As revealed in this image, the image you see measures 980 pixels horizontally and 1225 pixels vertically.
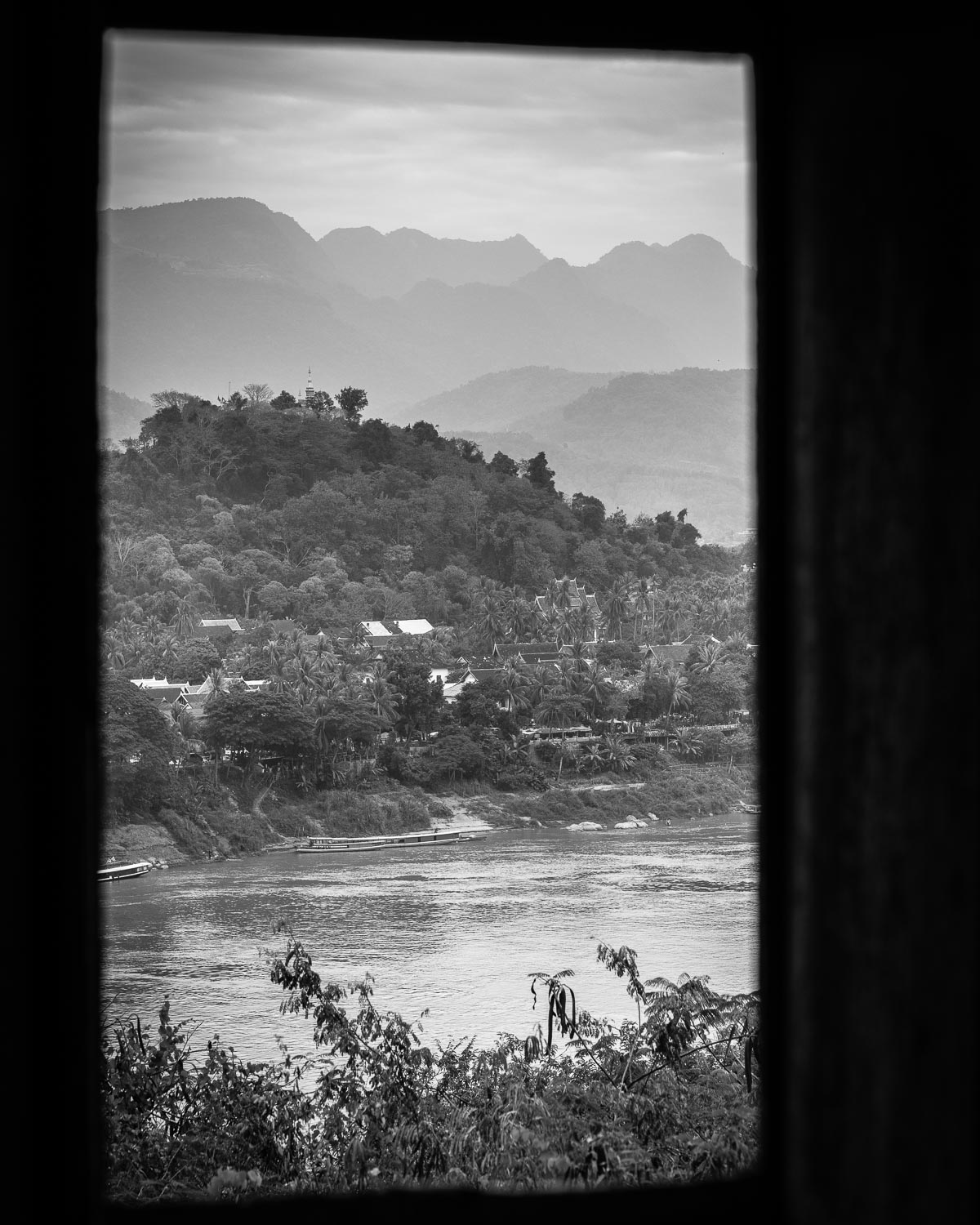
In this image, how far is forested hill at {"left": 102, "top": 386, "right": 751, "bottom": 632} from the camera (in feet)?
62.2

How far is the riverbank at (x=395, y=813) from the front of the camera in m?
14.5

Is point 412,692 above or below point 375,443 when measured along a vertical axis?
below

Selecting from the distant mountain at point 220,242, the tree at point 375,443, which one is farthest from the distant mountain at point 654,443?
the distant mountain at point 220,242

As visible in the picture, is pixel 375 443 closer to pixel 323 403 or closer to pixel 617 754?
pixel 323 403

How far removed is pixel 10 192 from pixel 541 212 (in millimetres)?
28111

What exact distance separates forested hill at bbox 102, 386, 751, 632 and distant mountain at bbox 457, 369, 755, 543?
591 centimetres

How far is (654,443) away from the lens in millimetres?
31094

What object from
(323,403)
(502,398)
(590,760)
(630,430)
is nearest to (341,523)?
(323,403)

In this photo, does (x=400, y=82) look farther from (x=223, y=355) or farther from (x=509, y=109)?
(x=223, y=355)

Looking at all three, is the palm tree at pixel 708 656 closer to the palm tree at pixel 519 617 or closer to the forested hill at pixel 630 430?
the palm tree at pixel 519 617

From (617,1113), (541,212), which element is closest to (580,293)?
(541,212)

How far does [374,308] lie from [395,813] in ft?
77.4

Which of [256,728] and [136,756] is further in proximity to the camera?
[256,728]

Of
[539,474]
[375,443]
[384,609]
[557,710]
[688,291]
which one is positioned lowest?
[557,710]
